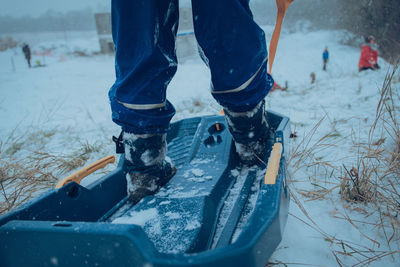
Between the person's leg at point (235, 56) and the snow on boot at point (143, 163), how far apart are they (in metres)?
0.32

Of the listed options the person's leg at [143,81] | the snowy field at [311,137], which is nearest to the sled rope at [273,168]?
the snowy field at [311,137]

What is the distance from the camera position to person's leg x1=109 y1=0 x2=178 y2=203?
0.89m

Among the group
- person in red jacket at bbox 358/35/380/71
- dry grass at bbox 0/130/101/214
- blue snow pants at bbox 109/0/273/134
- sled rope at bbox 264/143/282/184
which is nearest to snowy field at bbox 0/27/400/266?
dry grass at bbox 0/130/101/214

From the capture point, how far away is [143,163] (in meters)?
1.03

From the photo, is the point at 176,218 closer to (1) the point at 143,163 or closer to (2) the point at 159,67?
(1) the point at 143,163

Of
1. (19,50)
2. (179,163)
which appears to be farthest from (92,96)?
(19,50)

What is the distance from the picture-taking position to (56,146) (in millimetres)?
2254

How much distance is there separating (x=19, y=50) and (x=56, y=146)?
16340 millimetres

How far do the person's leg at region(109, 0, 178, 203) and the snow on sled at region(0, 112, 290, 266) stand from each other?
0.43ft

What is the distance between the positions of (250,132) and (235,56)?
→ 0.36 m

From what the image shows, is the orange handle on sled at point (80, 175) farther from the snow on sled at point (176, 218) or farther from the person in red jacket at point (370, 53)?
the person in red jacket at point (370, 53)

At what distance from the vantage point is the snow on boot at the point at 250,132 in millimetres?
1123

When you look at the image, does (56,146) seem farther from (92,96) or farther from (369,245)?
(92,96)

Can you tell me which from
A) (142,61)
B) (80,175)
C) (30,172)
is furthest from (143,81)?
(30,172)
